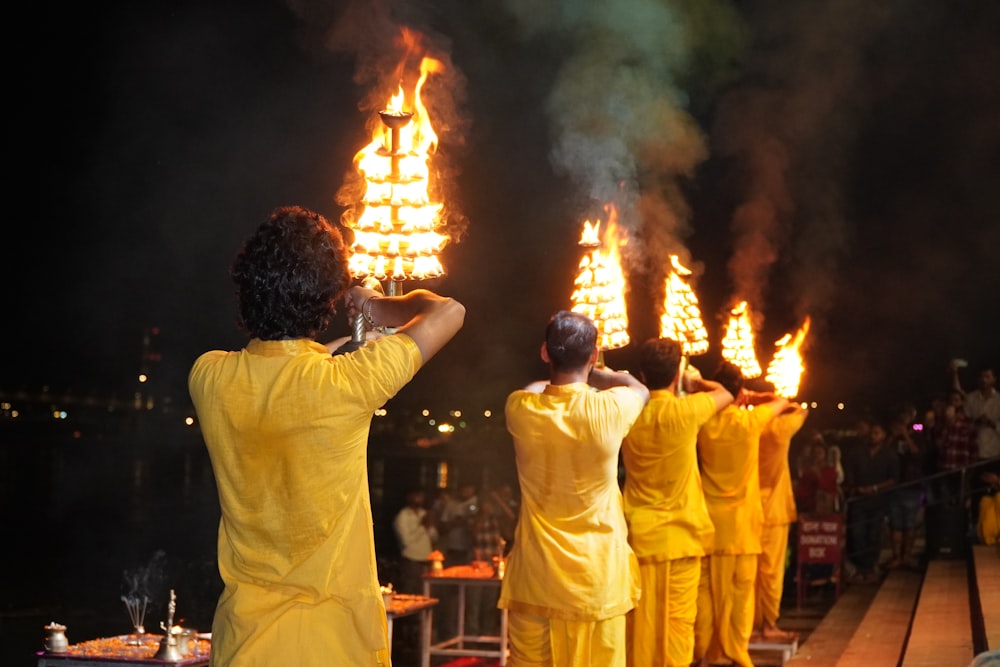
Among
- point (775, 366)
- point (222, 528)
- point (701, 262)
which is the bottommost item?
point (222, 528)

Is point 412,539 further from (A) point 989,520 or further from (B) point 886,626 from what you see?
(A) point 989,520

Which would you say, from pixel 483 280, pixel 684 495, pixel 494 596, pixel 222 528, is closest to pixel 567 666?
pixel 684 495

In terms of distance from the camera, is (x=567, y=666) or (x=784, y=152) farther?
(x=784, y=152)

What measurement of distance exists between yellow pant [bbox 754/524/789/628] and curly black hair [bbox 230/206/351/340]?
8.39m

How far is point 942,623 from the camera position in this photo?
10.1 m

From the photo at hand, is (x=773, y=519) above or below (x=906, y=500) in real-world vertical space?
below

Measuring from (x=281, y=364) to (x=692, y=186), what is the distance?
1203 cm

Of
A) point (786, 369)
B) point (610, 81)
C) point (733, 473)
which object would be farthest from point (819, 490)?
point (733, 473)

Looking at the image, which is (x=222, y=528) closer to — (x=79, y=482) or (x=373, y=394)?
(x=373, y=394)

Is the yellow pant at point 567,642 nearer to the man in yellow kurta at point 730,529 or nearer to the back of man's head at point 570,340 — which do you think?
the back of man's head at point 570,340

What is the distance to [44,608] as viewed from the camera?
1969 centimetres

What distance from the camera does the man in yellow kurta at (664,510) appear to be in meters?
7.56

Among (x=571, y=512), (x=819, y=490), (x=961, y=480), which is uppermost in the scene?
(x=961, y=480)

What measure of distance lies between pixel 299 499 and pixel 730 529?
649cm
